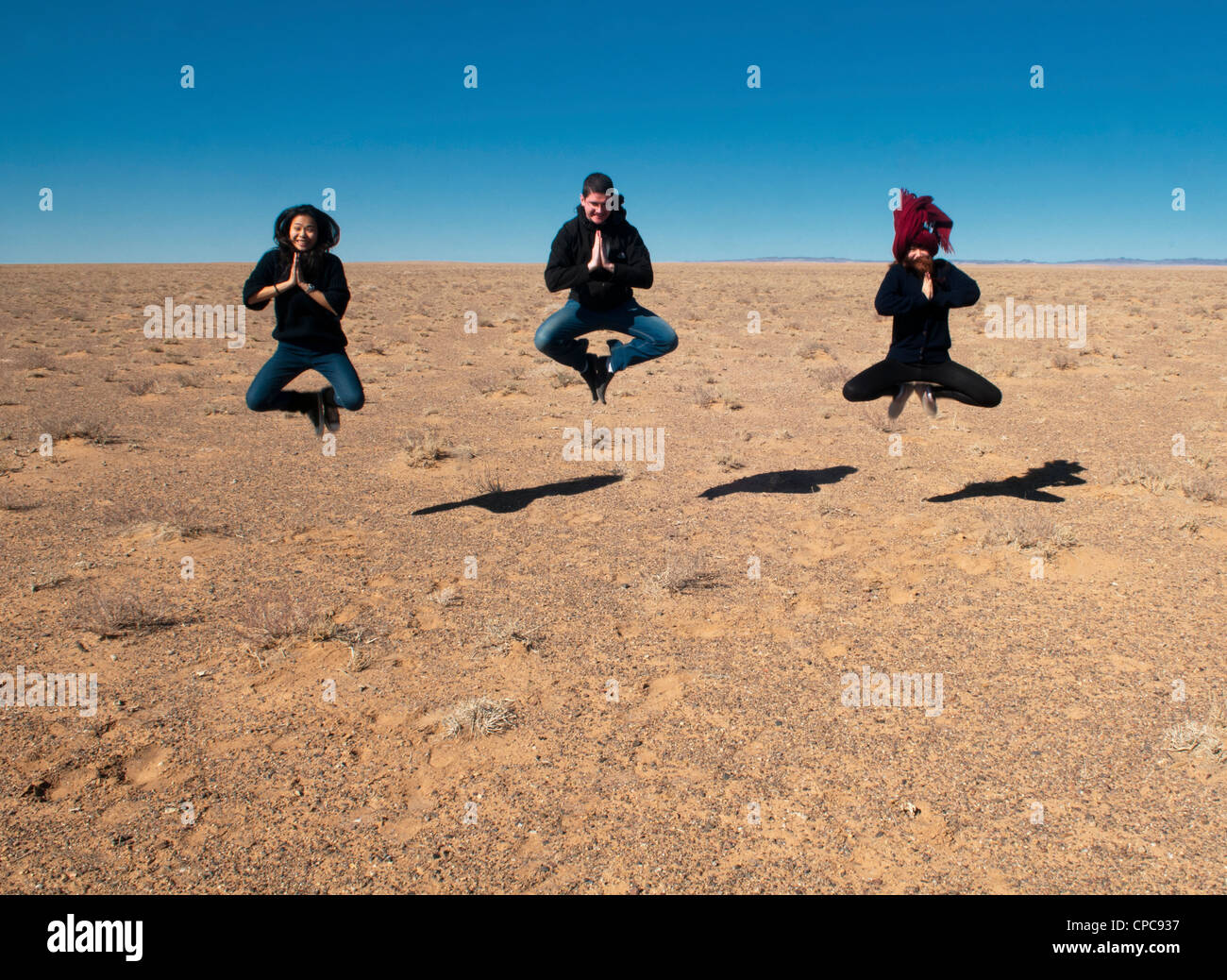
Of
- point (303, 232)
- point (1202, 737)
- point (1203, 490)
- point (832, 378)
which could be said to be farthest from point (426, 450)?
point (832, 378)

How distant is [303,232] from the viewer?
19.1 ft

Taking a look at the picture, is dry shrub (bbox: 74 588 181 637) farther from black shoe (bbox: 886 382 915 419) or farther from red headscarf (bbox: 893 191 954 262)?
red headscarf (bbox: 893 191 954 262)

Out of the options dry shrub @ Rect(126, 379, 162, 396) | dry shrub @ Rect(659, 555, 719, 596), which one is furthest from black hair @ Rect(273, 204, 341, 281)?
dry shrub @ Rect(126, 379, 162, 396)

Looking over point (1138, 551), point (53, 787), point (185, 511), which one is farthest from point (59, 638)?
point (1138, 551)

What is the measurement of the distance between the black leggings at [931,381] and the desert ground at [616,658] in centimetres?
106

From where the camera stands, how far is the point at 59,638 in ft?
15.0

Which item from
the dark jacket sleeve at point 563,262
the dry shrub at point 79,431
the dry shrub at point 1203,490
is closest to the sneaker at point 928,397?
the dry shrub at point 1203,490

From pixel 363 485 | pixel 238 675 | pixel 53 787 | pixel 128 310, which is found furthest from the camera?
pixel 128 310

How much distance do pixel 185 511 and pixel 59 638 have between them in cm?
256

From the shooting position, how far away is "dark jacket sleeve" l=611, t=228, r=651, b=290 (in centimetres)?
631

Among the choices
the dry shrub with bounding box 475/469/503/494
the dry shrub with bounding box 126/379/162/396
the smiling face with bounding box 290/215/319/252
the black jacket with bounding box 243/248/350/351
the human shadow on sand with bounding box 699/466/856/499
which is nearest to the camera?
the smiling face with bounding box 290/215/319/252

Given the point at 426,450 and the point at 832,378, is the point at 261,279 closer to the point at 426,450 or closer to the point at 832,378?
the point at 426,450

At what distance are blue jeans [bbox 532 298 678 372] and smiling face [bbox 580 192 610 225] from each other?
2.22 feet
